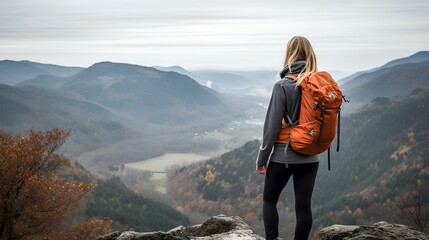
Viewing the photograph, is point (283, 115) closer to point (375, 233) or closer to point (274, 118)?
point (274, 118)

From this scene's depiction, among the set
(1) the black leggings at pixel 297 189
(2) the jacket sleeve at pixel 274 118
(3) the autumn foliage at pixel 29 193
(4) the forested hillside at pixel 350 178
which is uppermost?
(2) the jacket sleeve at pixel 274 118

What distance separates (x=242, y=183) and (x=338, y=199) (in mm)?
41251

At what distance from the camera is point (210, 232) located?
34.1 ft

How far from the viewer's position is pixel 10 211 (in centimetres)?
2102

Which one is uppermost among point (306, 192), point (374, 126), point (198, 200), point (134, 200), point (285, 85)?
point (285, 85)

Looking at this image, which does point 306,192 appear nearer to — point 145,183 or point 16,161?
point 16,161

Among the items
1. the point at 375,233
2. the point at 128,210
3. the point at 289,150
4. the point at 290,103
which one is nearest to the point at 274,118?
the point at 290,103

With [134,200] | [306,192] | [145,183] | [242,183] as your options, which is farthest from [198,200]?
[306,192]

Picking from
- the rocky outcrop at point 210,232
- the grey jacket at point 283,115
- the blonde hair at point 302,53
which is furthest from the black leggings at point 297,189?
the rocky outcrop at point 210,232

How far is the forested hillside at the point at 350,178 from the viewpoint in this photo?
4937 inches

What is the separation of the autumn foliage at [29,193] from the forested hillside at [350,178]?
8892cm

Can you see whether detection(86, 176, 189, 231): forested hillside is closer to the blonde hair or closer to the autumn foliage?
the autumn foliage

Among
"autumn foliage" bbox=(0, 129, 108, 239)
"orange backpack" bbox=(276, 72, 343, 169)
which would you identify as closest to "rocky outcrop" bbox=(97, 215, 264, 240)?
"orange backpack" bbox=(276, 72, 343, 169)

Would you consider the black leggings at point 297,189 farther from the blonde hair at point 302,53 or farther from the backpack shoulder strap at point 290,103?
the blonde hair at point 302,53
